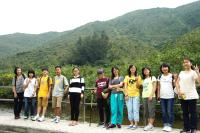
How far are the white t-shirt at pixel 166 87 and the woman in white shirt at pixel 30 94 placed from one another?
4.11 meters

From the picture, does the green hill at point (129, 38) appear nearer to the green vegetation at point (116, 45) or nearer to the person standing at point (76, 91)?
the green vegetation at point (116, 45)

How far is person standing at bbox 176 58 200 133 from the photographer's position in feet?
26.5

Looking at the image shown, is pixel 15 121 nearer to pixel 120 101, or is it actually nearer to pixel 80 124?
pixel 80 124

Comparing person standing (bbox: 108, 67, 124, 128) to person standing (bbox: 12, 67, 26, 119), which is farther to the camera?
person standing (bbox: 12, 67, 26, 119)

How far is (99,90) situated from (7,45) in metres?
156

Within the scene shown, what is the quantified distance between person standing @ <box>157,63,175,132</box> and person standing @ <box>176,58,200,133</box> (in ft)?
1.08

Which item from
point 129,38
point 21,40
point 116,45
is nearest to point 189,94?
point 116,45

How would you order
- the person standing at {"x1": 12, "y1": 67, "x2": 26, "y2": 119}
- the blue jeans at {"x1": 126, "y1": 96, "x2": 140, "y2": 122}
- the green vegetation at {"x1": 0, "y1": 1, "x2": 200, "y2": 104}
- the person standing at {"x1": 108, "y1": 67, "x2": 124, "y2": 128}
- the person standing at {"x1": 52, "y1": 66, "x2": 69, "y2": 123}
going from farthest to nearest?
the green vegetation at {"x1": 0, "y1": 1, "x2": 200, "y2": 104}
the person standing at {"x1": 12, "y1": 67, "x2": 26, "y2": 119}
the person standing at {"x1": 52, "y1": 66, "x2": 69, "y2": 123}
the person standing at {"x1": 108, "y1": 67, "x2": 124, "y2": 128}
the blue jeans at {"x1": 126, "y1": 96, "x2": 140, "y2": 122}

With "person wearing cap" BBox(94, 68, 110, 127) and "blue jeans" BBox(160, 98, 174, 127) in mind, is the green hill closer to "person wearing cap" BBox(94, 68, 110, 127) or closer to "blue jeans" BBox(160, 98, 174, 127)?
"person wearing cap" BBox(94, 68, 110, 127)

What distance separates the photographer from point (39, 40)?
546 ft

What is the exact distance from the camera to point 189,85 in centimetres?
812

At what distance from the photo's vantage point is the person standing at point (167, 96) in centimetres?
853

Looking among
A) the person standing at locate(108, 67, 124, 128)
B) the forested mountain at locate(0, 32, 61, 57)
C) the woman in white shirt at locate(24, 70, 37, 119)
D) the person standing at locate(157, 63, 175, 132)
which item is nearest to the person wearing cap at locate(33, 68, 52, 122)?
the woman in white shirt at locate(24, 70, 37, 119)

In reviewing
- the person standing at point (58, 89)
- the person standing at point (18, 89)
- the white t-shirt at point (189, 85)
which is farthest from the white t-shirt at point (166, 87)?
the person standing at point (18, 89)
